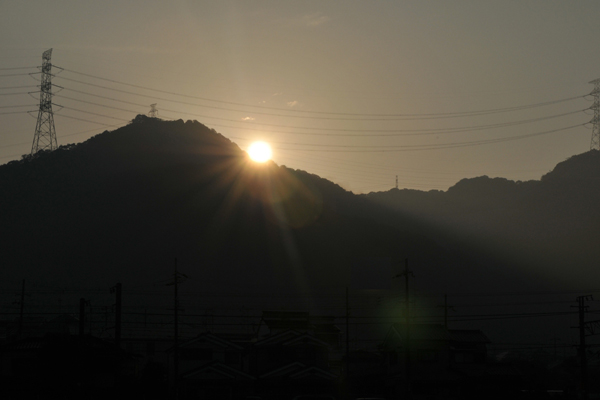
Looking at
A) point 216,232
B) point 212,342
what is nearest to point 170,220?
point 216,232

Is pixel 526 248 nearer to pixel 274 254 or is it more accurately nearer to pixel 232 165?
pixel 274 254

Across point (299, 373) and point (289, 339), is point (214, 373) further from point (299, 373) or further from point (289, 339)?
point (289, 339)

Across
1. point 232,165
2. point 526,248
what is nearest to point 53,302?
point 232,165

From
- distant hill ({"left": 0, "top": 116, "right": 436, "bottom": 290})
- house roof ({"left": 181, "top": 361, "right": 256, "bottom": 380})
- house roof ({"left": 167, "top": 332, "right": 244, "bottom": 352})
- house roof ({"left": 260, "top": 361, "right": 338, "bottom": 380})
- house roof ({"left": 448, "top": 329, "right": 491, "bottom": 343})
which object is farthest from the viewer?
distant hill ({"left": 0, "top": 116, "right": 436, "bottom": 290})

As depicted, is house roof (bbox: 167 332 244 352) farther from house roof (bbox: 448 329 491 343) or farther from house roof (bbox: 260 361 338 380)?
house roof (bbox: 448 329 491 343)

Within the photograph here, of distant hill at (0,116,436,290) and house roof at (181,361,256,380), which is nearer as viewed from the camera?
house roof at (181,361,256,380)

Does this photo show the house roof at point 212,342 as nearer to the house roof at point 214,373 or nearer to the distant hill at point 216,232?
the house roof at point 214,373

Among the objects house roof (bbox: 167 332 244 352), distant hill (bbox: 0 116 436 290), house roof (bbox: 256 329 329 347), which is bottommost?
house roof (bbox: 167 332 244 352)

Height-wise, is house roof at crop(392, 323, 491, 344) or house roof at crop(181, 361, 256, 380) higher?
house roof at crop(392, 323, 491, 344)

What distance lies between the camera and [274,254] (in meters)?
117

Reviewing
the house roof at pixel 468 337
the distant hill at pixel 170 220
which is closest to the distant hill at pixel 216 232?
the distant hill at pixel 170 220

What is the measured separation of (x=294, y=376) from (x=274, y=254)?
272 ft

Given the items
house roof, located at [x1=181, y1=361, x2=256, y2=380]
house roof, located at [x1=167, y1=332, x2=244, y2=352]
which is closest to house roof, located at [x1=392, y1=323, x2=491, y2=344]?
house roof, located at [x1=181, y1=361, x2=256, y2=380]

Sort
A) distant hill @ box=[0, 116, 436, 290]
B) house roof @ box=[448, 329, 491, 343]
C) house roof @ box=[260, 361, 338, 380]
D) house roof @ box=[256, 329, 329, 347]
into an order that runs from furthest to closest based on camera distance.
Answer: distant hill @ box=[0, 116, 436, 290]
house roof @ box=[448, 329, 491, 343]
house roof @ box=[256, 329, 329, 347]
house roof @ box=[260, 361, 338, 380]
